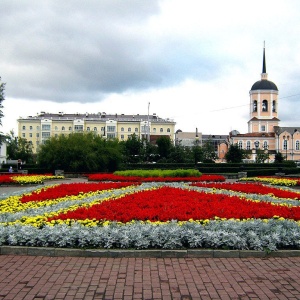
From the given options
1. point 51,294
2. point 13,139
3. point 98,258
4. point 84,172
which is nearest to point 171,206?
point 98,258

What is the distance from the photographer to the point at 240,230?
693 centimetres

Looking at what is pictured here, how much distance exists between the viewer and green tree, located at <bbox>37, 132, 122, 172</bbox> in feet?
112

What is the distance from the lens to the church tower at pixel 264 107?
104312 millimetres

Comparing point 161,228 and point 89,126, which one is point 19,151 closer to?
point 89,126

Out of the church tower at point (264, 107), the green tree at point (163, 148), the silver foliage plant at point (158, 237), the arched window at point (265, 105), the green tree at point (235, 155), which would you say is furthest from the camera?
the arched window at point (265, 105)

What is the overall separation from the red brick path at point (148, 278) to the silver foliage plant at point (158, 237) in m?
0.32

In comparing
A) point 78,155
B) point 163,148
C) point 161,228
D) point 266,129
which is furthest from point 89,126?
point 161,228

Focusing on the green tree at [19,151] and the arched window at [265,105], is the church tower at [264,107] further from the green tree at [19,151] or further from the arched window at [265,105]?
the green tree at [19,151]

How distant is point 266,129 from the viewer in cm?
10444

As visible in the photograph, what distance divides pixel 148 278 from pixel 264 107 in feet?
346

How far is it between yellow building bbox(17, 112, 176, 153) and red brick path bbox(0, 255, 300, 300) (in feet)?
307

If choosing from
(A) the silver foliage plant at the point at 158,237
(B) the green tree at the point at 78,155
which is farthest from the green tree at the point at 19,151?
(A) the silver foliage plant at the point at 158,237

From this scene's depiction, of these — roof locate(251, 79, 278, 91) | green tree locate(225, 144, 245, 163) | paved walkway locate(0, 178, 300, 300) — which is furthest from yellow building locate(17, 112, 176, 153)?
paved walkway locate(0, 178, 300, 300)

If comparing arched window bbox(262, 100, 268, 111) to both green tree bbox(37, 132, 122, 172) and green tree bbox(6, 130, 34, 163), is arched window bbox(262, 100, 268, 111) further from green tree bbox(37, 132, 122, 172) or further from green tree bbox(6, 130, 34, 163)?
green tree bbox(37, 132, 122, 172)
